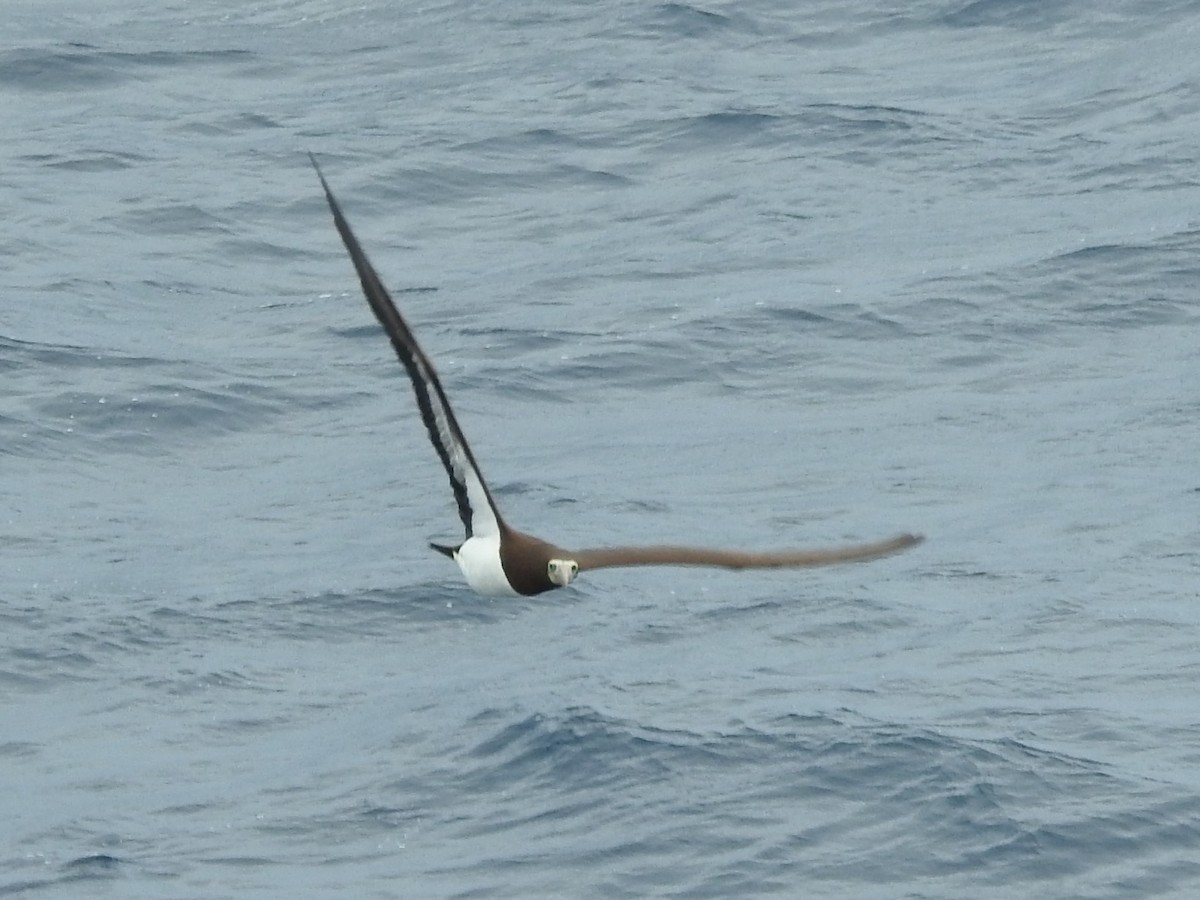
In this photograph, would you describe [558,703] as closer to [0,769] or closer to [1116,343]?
[0,769]

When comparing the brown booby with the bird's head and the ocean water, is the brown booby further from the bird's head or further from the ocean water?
the ocean water

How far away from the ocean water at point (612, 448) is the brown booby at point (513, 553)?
8.26ft

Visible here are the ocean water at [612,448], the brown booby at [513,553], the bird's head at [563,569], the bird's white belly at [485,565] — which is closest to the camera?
the brown booby at [513,553]

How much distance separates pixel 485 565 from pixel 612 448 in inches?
376

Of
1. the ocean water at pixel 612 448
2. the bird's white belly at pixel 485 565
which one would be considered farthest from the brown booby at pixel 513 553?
the ocean water at pixel 612 448

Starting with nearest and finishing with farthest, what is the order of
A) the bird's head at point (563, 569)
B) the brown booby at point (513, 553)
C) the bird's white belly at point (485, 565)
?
the brown booby at point (513, 553) → the bird's head at point (563, 569) → the bird's white belly at point (485, 565)

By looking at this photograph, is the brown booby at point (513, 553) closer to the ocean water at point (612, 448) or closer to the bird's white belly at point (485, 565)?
the bird's white belly at point (485, 565)

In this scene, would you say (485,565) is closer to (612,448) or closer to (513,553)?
(513,553)

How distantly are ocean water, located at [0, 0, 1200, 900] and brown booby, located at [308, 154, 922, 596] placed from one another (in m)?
2.52

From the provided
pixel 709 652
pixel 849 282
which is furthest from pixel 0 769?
pixel 849 282

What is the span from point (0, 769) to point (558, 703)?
376cm

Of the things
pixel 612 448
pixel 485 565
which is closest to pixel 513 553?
pixel 485 565

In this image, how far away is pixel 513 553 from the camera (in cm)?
1464

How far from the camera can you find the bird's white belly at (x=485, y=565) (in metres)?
14.8
